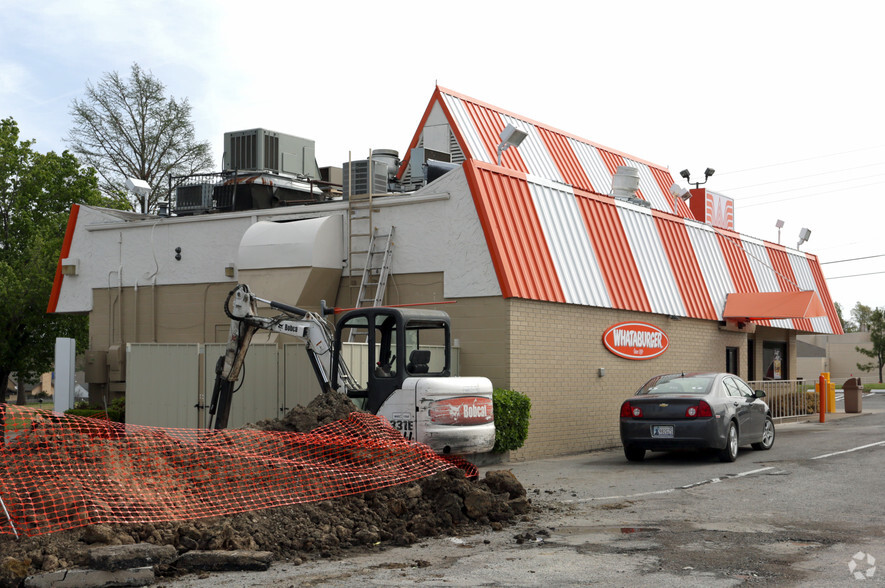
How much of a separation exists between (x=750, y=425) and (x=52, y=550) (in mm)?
12745

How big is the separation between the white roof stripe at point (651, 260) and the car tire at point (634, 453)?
5475mm

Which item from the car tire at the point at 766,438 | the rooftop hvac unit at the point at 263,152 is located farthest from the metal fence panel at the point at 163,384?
the car tire at the point at 766,438

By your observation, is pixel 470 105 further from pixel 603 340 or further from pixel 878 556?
pixel 878 556

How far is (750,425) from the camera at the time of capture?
1753 cm

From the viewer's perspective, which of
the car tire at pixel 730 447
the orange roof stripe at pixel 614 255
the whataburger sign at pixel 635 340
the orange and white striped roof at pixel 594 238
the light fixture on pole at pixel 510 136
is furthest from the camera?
the whataburger sign at pixel 635 340

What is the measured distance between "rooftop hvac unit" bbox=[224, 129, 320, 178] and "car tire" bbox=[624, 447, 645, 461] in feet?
34.8

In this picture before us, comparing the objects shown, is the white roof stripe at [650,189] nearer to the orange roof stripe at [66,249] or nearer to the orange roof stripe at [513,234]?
the orange roof stripe at [513,234]

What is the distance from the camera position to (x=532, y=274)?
18.1 metres

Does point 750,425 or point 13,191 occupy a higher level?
point 13,191

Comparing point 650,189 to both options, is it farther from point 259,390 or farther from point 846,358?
point 846,358

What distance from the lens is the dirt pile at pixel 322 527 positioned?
8336 mm

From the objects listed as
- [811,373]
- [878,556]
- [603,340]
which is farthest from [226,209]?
[811,373]

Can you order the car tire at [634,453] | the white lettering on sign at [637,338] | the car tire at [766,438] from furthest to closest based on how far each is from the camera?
the white lettering on sign at [637,338]
the car tire at [766,438]
the car tire at [634,453]

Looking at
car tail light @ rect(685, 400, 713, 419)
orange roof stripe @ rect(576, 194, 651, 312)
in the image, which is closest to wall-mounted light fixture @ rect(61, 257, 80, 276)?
orange roof stripe @ rect(576, 194, 651, 312)
